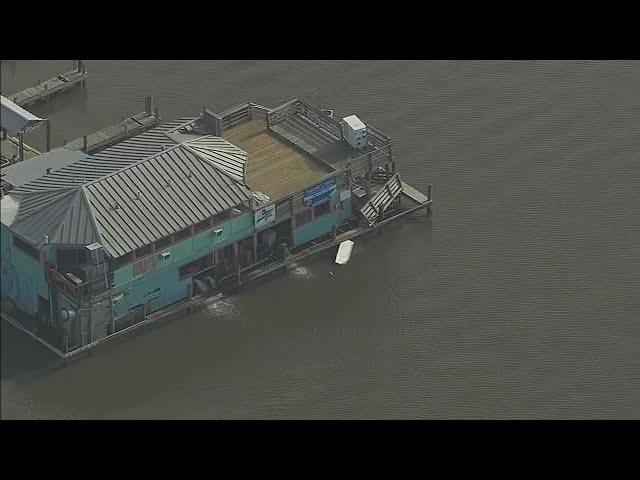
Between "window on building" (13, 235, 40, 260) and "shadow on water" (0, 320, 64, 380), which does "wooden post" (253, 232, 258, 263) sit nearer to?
"window on building" (13, 235, 40, 260)

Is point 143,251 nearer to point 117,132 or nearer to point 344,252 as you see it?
point 344,252

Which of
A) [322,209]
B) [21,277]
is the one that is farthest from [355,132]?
[21,277]

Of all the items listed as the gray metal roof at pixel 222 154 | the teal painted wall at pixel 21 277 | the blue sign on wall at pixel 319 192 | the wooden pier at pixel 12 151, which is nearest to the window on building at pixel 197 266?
the gray metal roof at pixel 222 154

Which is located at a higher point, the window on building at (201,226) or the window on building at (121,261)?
the window on building at (201,226)

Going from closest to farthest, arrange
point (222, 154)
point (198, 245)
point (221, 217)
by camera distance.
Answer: point (198, 245) → point (221, 217) → point (222, 154)

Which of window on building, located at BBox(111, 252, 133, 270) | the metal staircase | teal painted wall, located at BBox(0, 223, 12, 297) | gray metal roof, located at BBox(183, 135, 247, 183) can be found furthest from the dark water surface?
gray metal roof, located at BBox(183, 135, 247, 183)

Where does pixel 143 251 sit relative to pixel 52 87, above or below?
above

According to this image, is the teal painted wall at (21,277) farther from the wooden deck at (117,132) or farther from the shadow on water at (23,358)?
the wooden deck at (117,132)
